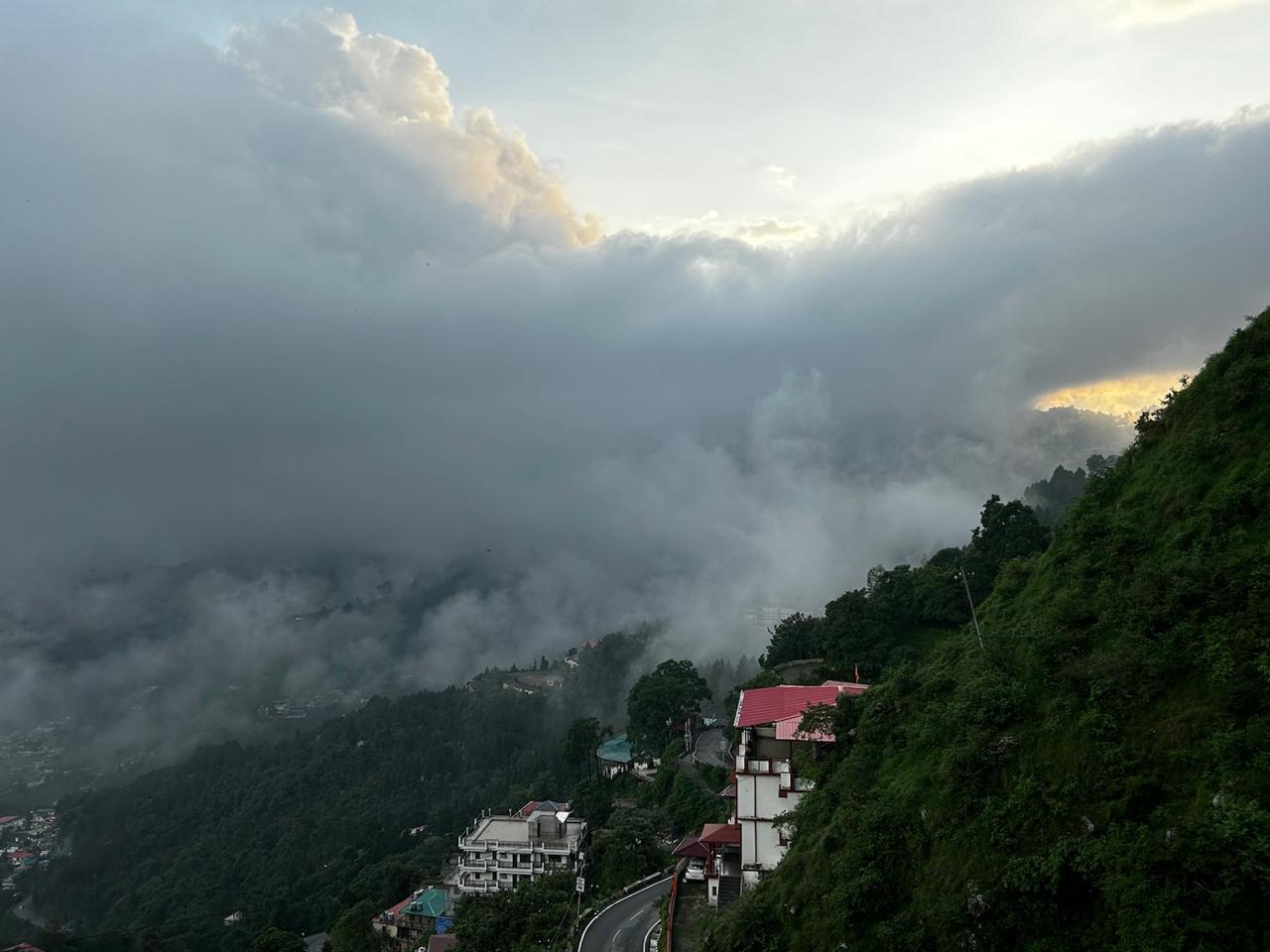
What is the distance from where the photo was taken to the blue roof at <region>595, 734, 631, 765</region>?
69181 mm

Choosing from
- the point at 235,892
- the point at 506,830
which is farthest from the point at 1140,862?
the point at 235,892

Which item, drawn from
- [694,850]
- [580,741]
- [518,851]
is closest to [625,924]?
[694,850]

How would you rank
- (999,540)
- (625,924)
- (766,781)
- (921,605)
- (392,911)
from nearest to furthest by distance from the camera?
(766,781) → (625,924) → (999,540) → (921,605) → (392,911)

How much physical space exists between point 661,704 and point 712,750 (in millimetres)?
6095

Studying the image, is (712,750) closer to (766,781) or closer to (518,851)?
(518,851)

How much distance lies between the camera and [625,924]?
30219mm

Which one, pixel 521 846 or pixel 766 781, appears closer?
pixel 766 781

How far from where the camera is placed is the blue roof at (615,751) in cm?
6918

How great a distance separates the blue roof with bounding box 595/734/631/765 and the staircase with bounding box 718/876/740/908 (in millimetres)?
39046

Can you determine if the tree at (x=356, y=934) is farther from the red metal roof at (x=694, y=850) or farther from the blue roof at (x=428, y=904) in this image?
the red metal roof at (x=694, y=850)

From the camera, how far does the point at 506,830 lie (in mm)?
56875

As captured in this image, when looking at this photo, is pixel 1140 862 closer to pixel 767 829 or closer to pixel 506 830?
pixel 767 829

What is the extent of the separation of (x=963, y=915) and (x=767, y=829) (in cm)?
1211

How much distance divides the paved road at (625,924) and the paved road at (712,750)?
51.0 feet
